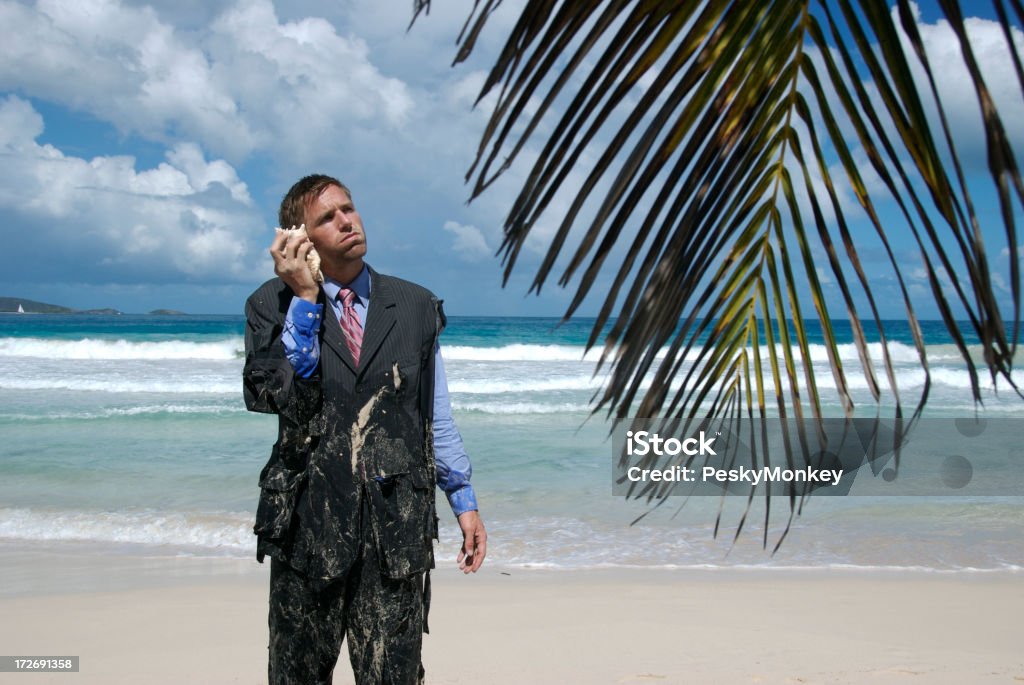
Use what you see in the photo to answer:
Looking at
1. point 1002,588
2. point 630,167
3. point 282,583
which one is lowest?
point 1002,588

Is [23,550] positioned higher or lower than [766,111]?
lower

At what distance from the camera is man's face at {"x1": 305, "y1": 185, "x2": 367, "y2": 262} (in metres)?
2.09

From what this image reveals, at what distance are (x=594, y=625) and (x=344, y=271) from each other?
3.29 metres

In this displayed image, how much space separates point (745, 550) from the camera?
6.50 meters

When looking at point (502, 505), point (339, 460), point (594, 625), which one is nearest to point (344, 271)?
point (339, 460)

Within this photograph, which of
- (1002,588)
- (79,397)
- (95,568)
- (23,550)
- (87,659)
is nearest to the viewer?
(87,659)

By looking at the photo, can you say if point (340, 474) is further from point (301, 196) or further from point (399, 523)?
point (301, 196)

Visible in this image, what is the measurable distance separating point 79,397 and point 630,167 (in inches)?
709

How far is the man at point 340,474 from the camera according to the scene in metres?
2.05

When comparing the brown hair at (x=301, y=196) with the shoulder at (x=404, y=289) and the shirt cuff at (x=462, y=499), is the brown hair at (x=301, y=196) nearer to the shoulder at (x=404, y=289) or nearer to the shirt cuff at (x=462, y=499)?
the shoulder at (x=404, y=289)

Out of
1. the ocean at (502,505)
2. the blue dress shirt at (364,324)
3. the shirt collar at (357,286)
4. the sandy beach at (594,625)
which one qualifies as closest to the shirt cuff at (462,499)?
the blue dress shirt at (364,324)

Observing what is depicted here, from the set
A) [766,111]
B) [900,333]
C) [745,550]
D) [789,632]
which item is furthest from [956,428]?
[900,333]

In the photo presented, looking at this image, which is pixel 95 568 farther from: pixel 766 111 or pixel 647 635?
pixel 766 111

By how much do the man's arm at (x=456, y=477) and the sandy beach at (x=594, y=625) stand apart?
2.12 meters
